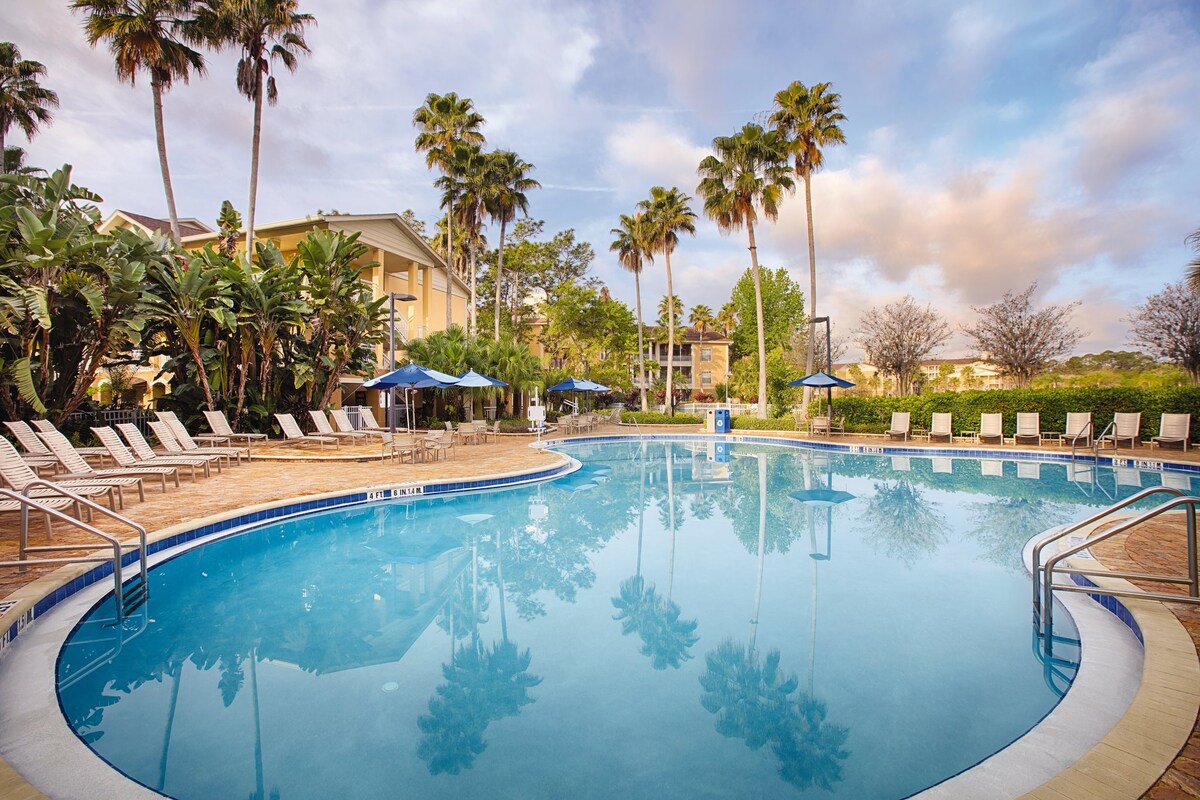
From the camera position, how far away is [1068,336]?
2498 cm

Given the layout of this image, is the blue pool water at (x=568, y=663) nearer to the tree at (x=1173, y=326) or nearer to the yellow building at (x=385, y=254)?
the yellow building at (x=385, y=254)

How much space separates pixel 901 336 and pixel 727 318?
2901cm

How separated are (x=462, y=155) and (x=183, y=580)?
25.0 m

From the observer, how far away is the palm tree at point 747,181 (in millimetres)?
24938

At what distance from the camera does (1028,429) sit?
1830 centimetres

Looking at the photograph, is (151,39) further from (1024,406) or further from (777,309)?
(777,309)

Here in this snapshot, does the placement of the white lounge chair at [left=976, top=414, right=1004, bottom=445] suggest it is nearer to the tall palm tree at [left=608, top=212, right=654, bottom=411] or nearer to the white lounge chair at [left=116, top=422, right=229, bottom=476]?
the tall palm tree at [left=608, top=212, right=654, bottom=411]

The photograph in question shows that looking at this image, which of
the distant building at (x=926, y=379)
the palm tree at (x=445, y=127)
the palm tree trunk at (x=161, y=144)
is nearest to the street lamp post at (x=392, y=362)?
the palm tree trunk at (x=161, y=144)

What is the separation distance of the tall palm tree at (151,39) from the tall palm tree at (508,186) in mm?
12706

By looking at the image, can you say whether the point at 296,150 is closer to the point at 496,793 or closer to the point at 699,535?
the point at 699,535

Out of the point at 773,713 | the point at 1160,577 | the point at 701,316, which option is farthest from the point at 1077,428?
the point at 701,316

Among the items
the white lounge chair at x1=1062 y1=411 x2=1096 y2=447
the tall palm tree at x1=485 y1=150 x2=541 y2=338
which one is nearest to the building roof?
the tall palm tree at x1=485 y1=150 x2=541 y2=338

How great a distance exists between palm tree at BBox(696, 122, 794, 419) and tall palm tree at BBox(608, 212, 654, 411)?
17.1 ft

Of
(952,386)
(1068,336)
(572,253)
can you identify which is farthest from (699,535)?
(952,386)
